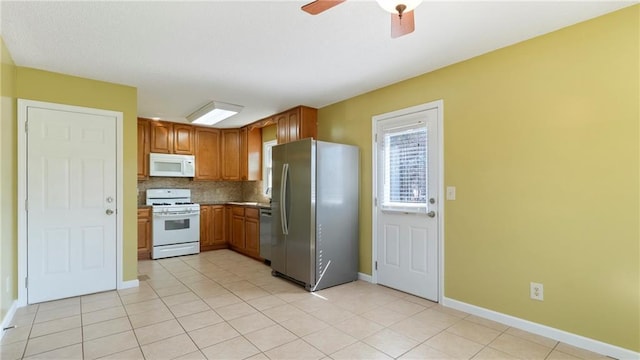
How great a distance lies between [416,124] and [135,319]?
11.0 feet

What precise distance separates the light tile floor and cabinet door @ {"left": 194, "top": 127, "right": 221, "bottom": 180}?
280cm

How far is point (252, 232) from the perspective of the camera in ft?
17.3

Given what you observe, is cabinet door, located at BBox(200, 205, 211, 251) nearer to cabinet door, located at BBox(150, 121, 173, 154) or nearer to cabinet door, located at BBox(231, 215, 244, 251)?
cabinet door, located at BBox(231, 215, 244, 251)

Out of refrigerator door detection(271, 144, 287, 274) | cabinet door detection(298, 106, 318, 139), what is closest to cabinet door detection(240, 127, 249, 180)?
cabinet door detection(298, 106, 318, 139)

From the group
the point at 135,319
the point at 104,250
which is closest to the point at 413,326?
the point at 135,319

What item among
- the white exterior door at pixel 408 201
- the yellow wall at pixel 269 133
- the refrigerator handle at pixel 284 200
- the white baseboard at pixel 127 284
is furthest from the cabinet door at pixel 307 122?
the white baseboard at pixel 127 284

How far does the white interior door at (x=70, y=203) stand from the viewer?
322cm

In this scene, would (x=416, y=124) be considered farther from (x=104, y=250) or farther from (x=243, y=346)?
(x=104, y=250)

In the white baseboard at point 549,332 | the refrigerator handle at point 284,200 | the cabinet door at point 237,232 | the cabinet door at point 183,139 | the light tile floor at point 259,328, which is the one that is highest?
the cabinet door at point 183,139

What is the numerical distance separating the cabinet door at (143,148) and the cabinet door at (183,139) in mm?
462

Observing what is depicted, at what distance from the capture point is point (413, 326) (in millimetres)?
2691

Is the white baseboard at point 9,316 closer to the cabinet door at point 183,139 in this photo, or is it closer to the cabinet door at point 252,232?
the cabinet door at point 252,232

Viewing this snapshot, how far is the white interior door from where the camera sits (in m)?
3.22

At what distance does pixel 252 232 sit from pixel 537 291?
3.98m
